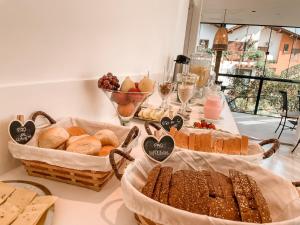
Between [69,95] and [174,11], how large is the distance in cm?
200

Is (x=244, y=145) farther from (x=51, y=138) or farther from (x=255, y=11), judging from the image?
(x=255, y=11)

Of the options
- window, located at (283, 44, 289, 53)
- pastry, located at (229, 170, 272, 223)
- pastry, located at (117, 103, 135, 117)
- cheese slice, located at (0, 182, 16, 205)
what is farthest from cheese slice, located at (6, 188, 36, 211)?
window, located at (283, 44, 289, 53)

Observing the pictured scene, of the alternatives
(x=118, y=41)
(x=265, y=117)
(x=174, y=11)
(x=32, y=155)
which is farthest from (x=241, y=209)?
(x=265, y=117)

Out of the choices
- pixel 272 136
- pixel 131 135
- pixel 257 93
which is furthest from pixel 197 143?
pixel 257 93

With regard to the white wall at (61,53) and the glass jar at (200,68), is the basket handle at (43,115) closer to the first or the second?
the white wall at (61,53)

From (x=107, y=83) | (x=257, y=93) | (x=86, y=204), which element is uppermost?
(x=107, y=83)

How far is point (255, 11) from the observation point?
16.3 ft

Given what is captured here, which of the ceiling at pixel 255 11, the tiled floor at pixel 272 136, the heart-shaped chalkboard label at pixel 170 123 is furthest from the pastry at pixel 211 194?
the ceiling at pixel 255 11

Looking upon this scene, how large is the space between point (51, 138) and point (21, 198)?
0.18m

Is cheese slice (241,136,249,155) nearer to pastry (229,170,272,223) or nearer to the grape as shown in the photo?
pastry (229,170,272,223)

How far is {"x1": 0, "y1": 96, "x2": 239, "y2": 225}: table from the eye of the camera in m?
0.46

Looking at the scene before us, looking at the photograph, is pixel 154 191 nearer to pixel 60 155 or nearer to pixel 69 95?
pixel 60 155

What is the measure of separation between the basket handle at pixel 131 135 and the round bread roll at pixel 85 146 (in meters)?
0.06

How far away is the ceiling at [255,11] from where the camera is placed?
4.35 meters
